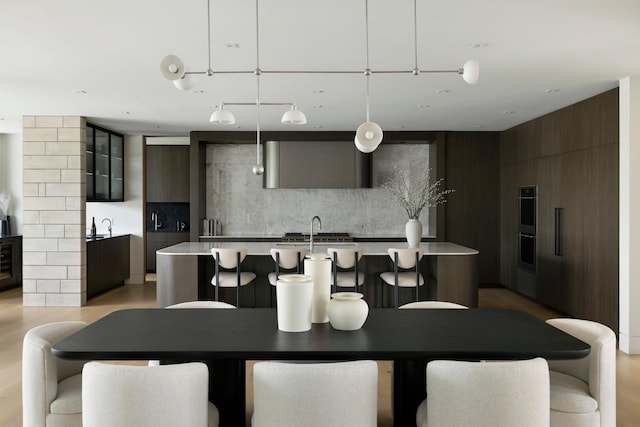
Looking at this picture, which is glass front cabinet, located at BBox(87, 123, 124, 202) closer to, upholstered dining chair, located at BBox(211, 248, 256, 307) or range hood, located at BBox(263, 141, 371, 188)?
range hood, located at BBox(263, 141, 371, 188)

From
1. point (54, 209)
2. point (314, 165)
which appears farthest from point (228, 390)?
point (314, 165)

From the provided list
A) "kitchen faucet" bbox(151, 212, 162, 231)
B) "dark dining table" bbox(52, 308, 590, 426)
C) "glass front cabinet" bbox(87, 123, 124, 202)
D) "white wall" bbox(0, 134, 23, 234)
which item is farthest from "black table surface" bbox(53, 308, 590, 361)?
"kitchen faucet" bbox(151, 212, 162, 231)

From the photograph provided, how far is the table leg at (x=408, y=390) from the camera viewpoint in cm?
282

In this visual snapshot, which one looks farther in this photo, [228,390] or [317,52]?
[317,52]

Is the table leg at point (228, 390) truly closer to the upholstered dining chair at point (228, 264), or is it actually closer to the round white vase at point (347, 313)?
the round white vase at point (347, 313)

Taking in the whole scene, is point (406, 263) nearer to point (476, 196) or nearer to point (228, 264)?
point (228, 264)

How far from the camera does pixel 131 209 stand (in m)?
9.37

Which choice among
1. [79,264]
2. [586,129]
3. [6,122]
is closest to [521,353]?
[586,129]

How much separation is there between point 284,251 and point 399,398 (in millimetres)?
2918

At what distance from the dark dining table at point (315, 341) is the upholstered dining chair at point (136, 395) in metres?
0.17

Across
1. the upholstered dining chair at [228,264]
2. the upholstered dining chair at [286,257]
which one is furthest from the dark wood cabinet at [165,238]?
the upholstered dining chair at [286,257]

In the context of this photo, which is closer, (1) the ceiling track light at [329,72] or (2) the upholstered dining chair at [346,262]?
(1) the ceiling track light at [329,72]

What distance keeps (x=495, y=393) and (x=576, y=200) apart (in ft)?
16.2

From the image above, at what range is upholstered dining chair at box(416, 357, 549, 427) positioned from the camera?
1.99 metres
